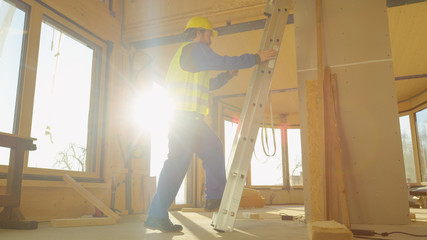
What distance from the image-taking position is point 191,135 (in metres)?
2.40

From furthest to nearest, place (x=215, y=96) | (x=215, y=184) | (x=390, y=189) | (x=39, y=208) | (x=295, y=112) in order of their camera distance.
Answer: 1. (x=295, y=112)
2. (x=215, y=96)
3. (x=39, y=208)
4. (x=390, y=189)
5. (x=215, y=184)

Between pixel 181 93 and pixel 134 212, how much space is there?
3269 mm

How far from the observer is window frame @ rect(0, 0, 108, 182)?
3488 mm

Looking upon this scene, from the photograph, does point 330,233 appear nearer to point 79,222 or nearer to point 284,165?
point 79,222

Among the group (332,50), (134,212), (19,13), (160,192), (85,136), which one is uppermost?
(19,13)

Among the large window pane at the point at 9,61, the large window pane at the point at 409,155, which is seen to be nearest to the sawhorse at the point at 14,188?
the large window pane at the point at 9,61

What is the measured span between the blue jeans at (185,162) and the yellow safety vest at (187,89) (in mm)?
106

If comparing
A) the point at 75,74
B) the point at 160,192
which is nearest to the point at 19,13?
the point at 75,74

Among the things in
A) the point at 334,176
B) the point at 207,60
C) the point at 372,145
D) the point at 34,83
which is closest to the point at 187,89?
the point at 207,60

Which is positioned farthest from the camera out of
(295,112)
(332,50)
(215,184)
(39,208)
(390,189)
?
(295,112)

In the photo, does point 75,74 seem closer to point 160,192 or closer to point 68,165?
point 68,165

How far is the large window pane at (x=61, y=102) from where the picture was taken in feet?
12.3

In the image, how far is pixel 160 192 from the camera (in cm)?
237

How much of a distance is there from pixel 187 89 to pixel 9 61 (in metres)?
2.09
